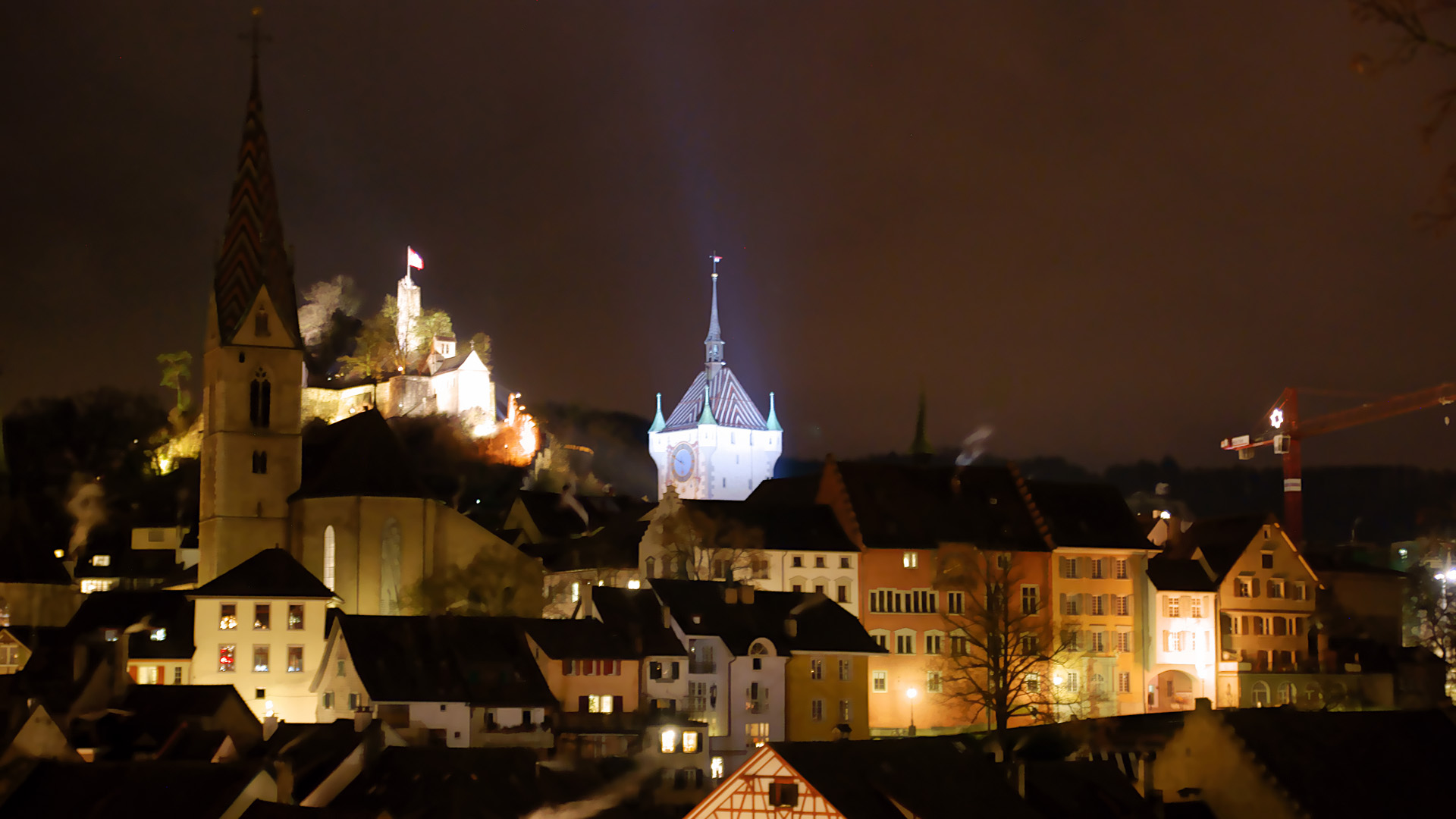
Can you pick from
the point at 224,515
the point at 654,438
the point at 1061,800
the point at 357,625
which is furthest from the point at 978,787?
the point at 654,438

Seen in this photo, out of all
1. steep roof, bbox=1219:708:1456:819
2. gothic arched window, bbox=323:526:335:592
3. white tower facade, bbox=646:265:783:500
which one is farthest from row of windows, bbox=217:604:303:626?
white tower facade, bbox=646:265:783:500

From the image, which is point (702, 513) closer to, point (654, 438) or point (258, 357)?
point (258, 357)

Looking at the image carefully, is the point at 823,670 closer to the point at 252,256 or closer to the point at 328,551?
the point at 328,551

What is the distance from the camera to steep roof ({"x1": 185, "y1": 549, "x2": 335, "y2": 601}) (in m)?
76.7

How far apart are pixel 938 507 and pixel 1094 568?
7.39m

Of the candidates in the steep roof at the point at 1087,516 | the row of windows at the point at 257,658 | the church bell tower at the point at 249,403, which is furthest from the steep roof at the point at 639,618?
the steep roof at the point at 1087,516

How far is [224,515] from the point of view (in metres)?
88.7

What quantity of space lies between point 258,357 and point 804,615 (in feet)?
89.6

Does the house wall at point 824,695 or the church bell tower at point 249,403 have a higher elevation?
the church bell tower at point 249,403

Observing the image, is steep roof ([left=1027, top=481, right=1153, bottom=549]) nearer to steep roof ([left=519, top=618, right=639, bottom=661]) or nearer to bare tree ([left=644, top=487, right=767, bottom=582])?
bare tree ([left=644, top=487, right=767, bottom=582])

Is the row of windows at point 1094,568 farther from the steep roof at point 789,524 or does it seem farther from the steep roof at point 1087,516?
the steep roof at point 789,524

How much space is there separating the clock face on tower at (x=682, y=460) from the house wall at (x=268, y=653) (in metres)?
91.9

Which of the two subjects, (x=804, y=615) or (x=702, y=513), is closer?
(x=804, y=615)

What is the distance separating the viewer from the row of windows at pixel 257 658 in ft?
245
